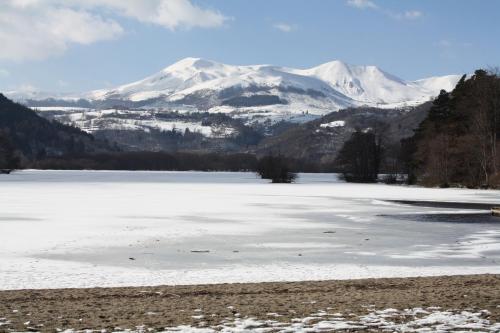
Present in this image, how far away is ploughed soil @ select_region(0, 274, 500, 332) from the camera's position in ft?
33.7

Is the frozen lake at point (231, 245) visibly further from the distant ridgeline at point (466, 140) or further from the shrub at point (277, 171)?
the shrub at point (277, 171)

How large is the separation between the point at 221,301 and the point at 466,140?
239ft

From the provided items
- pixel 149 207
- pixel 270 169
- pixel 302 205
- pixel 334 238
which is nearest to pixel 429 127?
pixel 270 169

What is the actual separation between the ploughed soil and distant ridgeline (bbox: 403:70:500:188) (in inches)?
2493

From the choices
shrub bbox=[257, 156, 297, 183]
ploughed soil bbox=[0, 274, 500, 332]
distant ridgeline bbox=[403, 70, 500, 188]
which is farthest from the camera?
shrub bbox=[257, 156, 297, 183]

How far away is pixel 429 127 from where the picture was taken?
97375mm

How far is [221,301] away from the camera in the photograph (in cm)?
1198

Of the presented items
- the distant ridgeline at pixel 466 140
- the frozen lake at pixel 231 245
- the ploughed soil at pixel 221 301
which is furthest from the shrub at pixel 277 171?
the ploughed soil at pixel 221 301

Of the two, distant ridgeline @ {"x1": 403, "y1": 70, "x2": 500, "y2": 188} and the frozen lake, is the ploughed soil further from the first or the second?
distant ridgeline @ {"x1": 403, "y1": 70, "x2": 500, "y2": 188}

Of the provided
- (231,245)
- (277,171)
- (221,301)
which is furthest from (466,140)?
(221,301)

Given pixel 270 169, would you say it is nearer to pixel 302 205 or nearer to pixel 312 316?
pixel 302 205

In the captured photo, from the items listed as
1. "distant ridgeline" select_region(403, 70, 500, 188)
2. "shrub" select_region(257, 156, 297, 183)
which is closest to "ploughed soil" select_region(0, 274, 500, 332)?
"distant ridgeline" select_region(403, 70, 500, 188)

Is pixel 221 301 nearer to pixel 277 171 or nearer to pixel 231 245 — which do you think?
pixel 231 245

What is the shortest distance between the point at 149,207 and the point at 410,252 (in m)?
22.7
